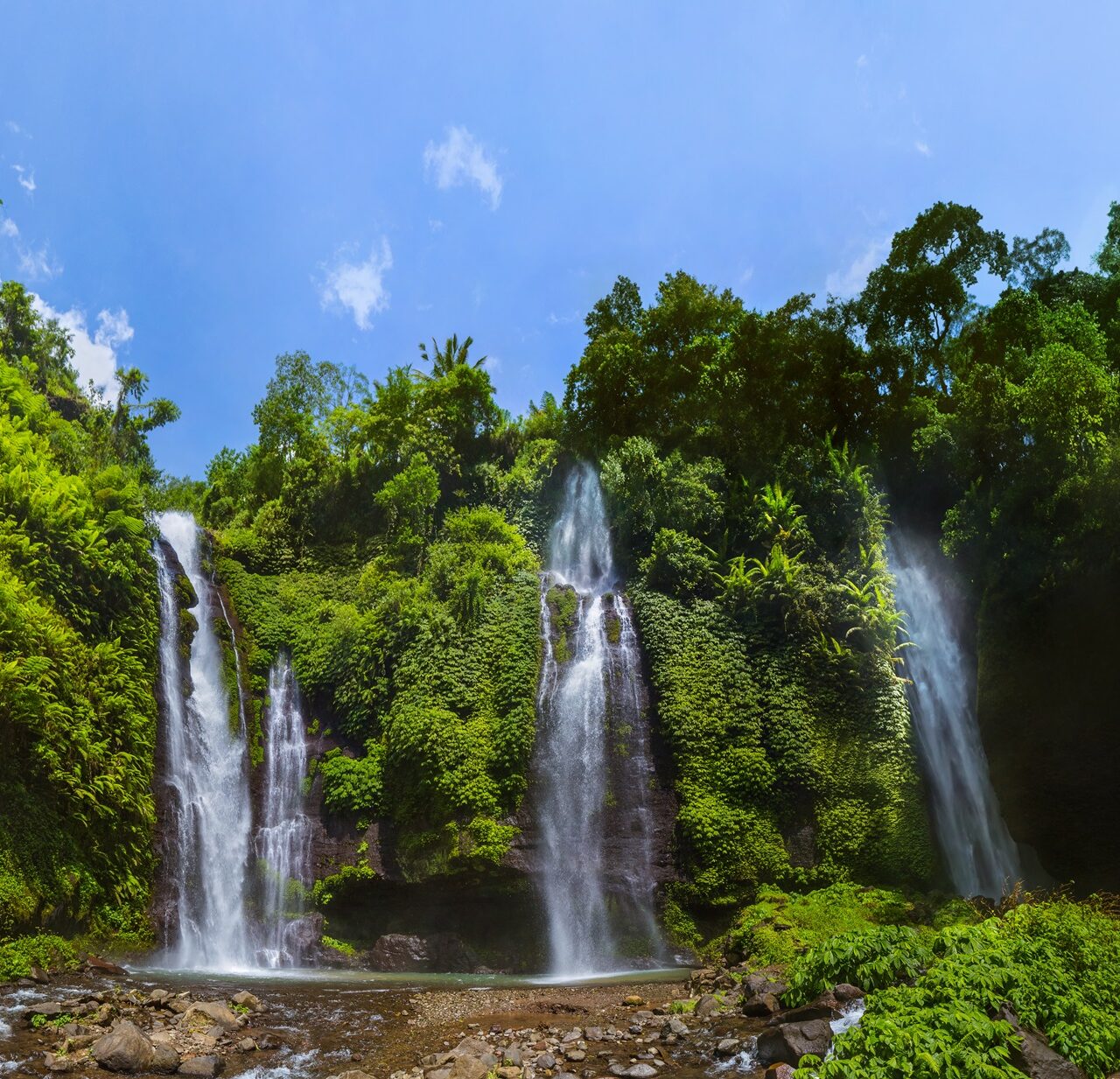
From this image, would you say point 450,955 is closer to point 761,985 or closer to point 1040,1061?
point 761,985

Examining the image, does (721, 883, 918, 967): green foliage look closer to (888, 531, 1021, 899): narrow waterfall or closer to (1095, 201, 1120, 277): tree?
(888, 531, 1021, 899): narrow waterfall

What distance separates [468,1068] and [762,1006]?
3.49 meters

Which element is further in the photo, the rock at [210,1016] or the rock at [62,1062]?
the rock at [210,1016]

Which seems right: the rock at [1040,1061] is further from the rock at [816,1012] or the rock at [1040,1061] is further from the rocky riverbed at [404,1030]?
the rock at [816,1012]

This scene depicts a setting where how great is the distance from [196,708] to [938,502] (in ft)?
58.8

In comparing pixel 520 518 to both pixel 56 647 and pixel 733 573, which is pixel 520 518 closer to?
pixel 733 573

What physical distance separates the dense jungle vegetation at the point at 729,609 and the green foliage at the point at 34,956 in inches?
17.2

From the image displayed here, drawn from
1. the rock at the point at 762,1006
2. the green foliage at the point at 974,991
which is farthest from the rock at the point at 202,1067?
the rock at the point at 762,1006

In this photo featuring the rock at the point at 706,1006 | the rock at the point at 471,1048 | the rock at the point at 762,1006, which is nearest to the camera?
the rock at the point at 471,1048

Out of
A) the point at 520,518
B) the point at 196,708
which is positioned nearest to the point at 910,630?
the point at 520,518

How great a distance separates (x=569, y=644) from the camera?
58.6ft

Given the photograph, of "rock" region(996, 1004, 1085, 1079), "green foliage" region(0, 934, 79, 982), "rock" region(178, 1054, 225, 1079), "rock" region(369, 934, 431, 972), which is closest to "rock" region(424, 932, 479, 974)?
"rock" region(369, 934, 431, 972)

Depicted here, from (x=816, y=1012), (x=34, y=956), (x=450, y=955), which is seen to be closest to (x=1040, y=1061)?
(x=816, y=1012)

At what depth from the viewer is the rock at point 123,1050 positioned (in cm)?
→ 682
